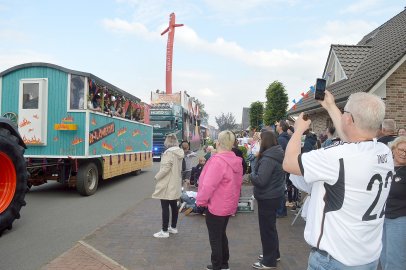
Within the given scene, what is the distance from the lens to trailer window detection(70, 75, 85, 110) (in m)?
10.1

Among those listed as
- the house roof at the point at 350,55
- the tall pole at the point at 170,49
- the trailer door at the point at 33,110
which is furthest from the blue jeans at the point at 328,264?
the tall pole at the point at 170,49

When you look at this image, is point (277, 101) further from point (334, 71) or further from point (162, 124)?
point (162, 124)

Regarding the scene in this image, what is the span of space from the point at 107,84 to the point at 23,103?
2.44m

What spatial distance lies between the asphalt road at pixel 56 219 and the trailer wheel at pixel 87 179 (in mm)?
205

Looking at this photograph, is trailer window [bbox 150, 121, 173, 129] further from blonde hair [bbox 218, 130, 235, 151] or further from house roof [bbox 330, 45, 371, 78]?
blonde hair [bbox 218, 130, 235, 151]

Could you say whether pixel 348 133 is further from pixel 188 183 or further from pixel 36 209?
pixel 188 183

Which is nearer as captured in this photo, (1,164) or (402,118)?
(1,164)

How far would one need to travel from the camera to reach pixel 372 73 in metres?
12.8

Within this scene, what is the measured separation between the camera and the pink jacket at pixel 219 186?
14.6 feet

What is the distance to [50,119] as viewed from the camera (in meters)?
10.0

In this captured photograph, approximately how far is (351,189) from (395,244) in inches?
77.1

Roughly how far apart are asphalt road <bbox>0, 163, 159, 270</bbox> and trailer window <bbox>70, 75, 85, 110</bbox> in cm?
240

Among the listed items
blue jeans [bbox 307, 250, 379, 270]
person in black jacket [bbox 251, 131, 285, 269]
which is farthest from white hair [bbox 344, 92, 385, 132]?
person in black jacket [bbox 251, 131, 285, 269]

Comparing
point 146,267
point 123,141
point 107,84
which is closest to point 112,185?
point 123,141
